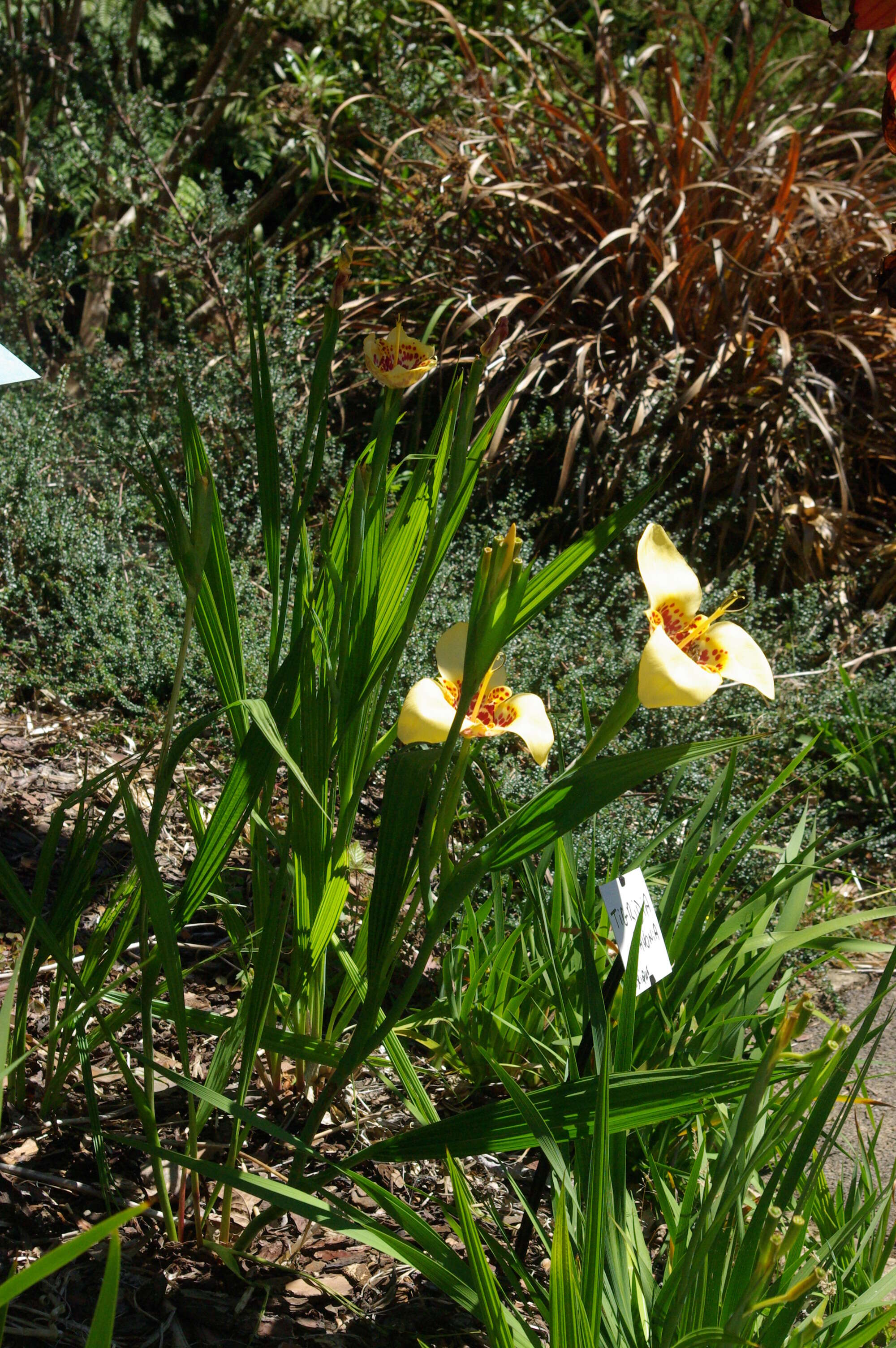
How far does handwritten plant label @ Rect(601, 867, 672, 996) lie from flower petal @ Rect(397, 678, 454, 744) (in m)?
0.30

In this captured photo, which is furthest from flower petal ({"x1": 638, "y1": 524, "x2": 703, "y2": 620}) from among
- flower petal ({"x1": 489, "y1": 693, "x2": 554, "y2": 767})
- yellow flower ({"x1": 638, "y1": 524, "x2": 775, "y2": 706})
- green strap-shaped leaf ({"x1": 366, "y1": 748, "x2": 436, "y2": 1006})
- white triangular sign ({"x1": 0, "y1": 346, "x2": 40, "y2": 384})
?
white triangular sign ({"x1": 0, "y1": 346, "x2": 40, "y2": 384})

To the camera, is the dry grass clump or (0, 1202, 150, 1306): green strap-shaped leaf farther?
the dry grass clump

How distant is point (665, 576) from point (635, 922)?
38 centimetres

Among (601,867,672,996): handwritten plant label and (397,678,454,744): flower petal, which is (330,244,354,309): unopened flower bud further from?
(601,867,672,996): handwritten plant label

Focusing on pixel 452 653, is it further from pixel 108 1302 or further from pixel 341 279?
pixel 108 1302

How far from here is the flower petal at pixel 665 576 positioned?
2.98 ft

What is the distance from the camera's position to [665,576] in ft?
3.02

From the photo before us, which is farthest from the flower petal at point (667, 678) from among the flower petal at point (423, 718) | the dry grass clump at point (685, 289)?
the dry grass clump at point (685, 289)

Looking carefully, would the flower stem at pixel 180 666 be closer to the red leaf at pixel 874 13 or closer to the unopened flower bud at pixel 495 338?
the unopened flower bud at pixel 495 338

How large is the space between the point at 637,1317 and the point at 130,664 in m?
1.67

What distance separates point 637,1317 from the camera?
3.27 ft

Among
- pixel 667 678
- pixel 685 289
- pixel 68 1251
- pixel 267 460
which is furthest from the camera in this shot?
pixel 685 289

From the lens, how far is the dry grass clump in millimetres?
3293

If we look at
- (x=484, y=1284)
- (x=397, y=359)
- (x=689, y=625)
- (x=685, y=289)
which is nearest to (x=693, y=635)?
(x=689, y=625)
